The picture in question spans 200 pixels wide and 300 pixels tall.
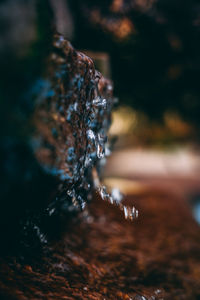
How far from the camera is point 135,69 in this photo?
4754mm

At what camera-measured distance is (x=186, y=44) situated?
4023 mm

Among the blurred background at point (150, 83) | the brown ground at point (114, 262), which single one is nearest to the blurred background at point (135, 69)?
the blurred background at point (150, 83)

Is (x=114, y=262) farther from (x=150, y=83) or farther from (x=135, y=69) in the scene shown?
(x=150, y=83)

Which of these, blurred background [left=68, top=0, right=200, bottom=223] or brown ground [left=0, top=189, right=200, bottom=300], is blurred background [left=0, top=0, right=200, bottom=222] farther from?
brown ground [left=0, top=189, right=200, bottom=300]

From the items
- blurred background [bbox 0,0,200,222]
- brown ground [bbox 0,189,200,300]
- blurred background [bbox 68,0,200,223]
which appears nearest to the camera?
blurred background [bbox 0,0,200,222]

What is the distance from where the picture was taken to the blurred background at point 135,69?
3.67ft

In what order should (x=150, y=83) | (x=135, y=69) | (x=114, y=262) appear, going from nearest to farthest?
(x=114, y=262) → (x=135, y=69) → (x=150, y=83)

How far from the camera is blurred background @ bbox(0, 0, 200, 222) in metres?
1.12

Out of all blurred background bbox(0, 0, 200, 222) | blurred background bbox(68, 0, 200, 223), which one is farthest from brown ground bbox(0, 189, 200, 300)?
blurred background bbox(68, 0, 200, 223)

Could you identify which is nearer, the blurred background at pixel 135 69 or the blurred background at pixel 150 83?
the blurred background at pixel 135 69

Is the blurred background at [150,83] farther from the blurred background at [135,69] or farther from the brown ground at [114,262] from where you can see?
the brown ground at [114,262]

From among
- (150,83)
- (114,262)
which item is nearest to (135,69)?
(150,83)

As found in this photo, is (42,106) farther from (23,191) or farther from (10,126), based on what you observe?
(23,191)

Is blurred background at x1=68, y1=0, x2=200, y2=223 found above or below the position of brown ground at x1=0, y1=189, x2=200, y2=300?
above
